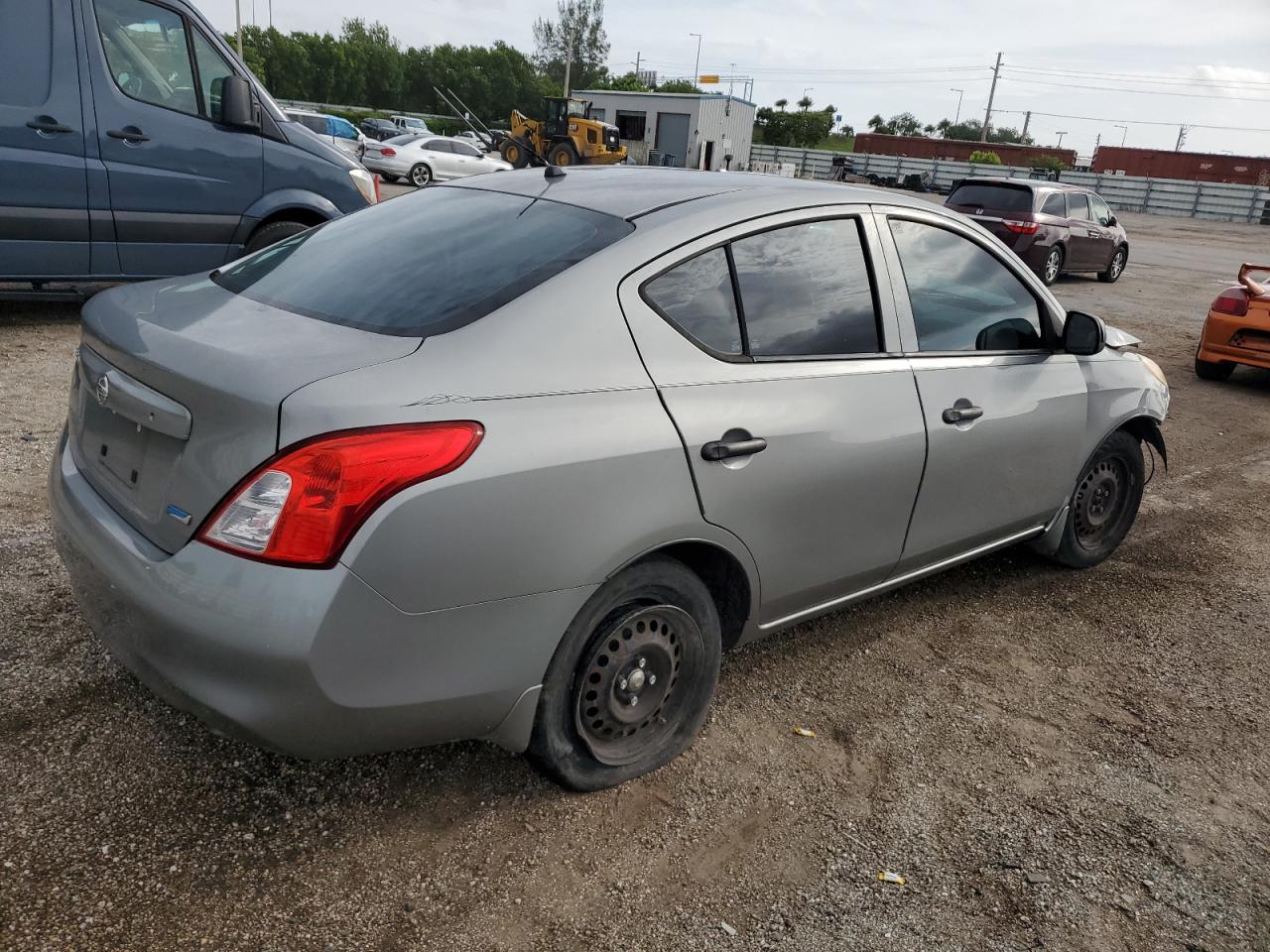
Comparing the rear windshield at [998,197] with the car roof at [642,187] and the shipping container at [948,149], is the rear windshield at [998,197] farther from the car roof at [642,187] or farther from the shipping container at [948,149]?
the shipping container at [948,149]

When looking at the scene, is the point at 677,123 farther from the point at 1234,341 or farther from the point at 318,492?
the point at 318,492

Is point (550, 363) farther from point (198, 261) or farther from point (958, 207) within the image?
point (958, 207)

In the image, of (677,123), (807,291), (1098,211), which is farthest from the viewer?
(677,123)

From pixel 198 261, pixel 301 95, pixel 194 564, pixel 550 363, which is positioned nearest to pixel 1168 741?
pixel 550 363

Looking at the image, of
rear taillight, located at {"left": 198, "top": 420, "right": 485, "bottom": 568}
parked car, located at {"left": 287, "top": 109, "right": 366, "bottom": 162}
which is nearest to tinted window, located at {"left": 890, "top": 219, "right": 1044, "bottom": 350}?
rear taillight, located at {"left": 198, "top": 420, "right": 485, "bottom": 568}

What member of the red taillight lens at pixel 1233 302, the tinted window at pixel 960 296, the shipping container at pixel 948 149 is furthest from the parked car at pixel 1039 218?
the shipping container at pixel 948 149

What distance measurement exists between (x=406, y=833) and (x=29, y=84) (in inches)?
231

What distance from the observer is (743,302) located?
9.01ft

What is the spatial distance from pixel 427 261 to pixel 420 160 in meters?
24.0

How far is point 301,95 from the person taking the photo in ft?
320

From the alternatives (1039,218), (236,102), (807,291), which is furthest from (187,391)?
(1039,218)

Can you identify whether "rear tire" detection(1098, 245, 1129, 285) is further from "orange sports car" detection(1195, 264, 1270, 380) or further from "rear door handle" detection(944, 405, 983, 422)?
"rear door handle" detection(944, 405, 983, 422)

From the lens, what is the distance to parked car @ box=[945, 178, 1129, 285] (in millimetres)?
15344

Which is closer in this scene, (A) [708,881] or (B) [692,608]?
(A) [708,881]
